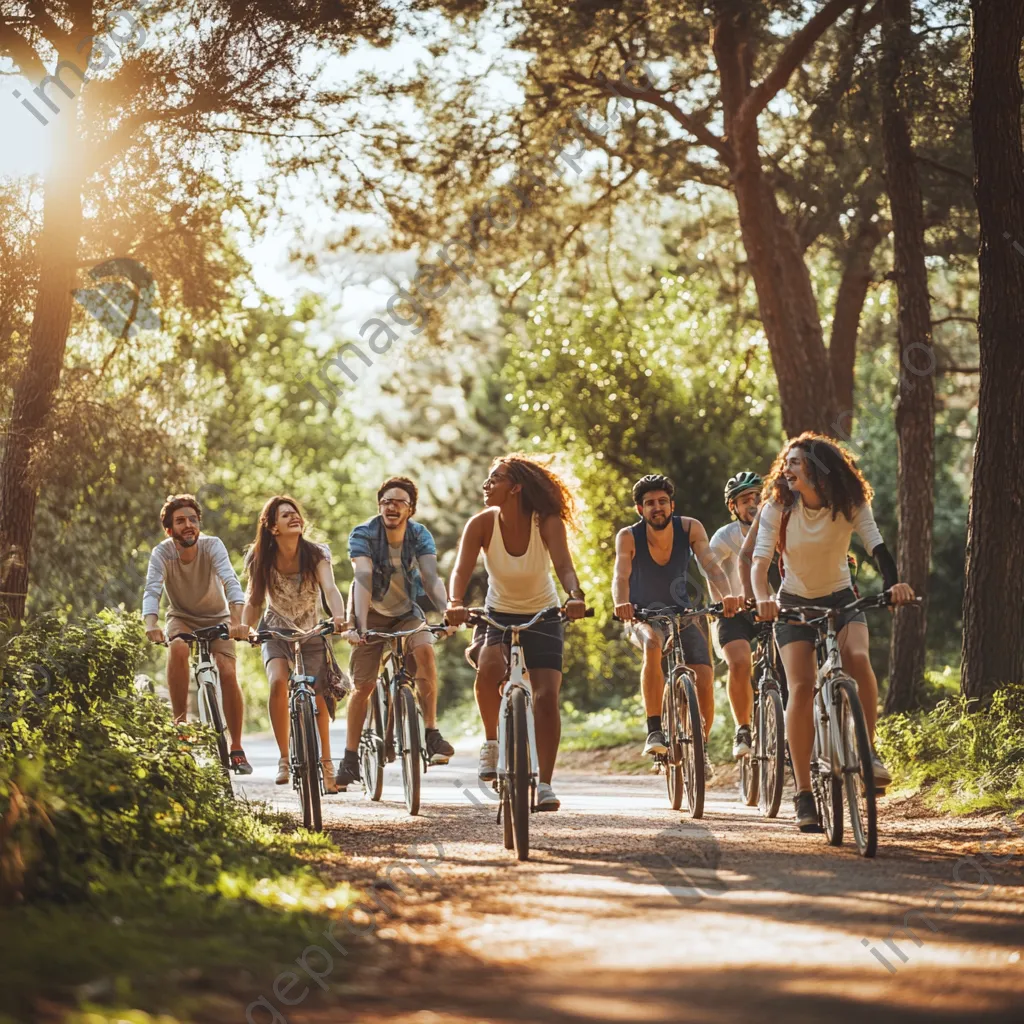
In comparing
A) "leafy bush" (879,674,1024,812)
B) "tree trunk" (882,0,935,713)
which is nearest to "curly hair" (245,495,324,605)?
"leafy bush" (879,674,1024,812)

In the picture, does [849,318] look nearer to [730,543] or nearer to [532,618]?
[730,543]

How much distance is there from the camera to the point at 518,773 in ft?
24.4

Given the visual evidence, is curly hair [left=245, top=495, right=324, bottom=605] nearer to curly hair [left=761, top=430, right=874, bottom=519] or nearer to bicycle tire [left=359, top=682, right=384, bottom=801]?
bicycle tire [left=359, top=682, right=384, bottom=801]

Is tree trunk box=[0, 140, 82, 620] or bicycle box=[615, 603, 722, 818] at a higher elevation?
tree trunk box=[0, 140, 82, 620]

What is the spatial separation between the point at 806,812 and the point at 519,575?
2118 millimetres

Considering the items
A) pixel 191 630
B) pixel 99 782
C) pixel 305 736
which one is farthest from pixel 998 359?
pixel 99 782

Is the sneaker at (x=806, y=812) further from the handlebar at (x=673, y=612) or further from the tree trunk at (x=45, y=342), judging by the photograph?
the tree trunk at (x=45, y=342)

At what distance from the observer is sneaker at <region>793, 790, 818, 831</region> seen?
8.45m

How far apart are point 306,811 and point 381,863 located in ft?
5.44

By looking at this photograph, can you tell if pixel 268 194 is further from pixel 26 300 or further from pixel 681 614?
pixel 681 614

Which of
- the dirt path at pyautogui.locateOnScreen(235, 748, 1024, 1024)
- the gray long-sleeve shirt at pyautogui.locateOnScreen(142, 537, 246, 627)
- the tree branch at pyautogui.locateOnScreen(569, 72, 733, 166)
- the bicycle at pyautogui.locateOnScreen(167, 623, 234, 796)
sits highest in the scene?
the tree branch at pyautogui.locateOnScreen(569, 72, 733, 166)

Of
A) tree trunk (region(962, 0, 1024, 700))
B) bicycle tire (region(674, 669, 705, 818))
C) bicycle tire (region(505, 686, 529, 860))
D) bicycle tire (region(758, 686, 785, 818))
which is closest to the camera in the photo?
bicycle tire (region(505, 686, 529, 860))

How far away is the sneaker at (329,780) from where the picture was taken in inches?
396

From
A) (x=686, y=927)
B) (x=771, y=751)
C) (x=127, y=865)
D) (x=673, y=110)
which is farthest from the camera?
(x=673, y=110)
